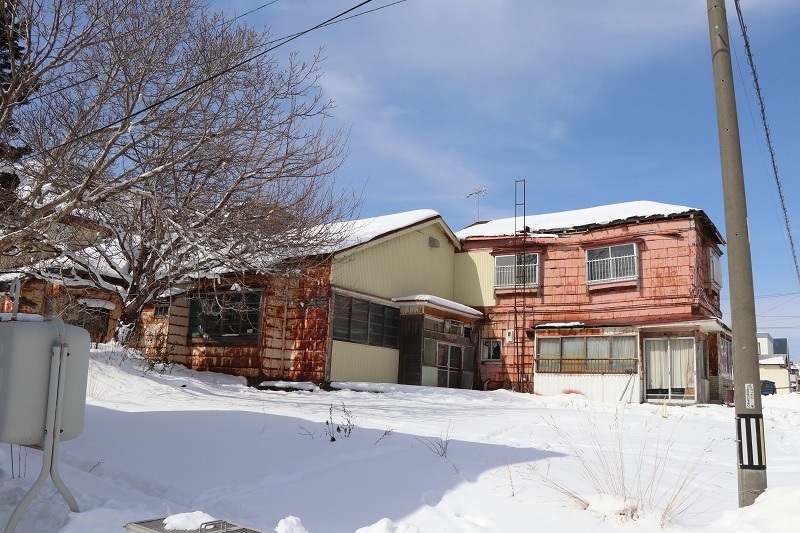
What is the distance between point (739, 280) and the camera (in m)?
5.79

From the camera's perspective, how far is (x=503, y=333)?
24.5 meters

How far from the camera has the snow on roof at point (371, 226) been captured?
1970 cm

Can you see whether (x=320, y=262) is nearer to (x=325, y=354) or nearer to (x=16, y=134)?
(x=325, y=354)

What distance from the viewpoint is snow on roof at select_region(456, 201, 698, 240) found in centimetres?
2289

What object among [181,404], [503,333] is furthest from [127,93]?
[503,333]

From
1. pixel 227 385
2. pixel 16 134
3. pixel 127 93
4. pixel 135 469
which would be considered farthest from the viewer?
pixel 227 385

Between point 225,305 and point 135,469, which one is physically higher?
point 225,305

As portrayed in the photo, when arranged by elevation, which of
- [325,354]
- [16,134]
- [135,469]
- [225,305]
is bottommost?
[135,469]

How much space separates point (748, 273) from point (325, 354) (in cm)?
1431

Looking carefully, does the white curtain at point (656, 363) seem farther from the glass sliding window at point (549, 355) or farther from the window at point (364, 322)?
the window at point (364, 322)

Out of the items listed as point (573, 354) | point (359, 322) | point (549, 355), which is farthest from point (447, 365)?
point (573, 354)

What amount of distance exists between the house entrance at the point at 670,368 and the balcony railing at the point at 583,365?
76 cm

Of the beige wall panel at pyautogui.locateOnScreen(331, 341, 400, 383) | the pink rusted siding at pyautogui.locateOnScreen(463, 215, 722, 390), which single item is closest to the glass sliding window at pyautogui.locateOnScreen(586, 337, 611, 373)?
the pink rusted siding at pyautogui.locateOnScreen(463, 215, 722, 390)

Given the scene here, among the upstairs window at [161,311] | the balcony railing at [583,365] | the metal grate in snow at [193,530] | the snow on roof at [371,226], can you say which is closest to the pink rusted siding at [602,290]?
the balcony railing at [583,365]
